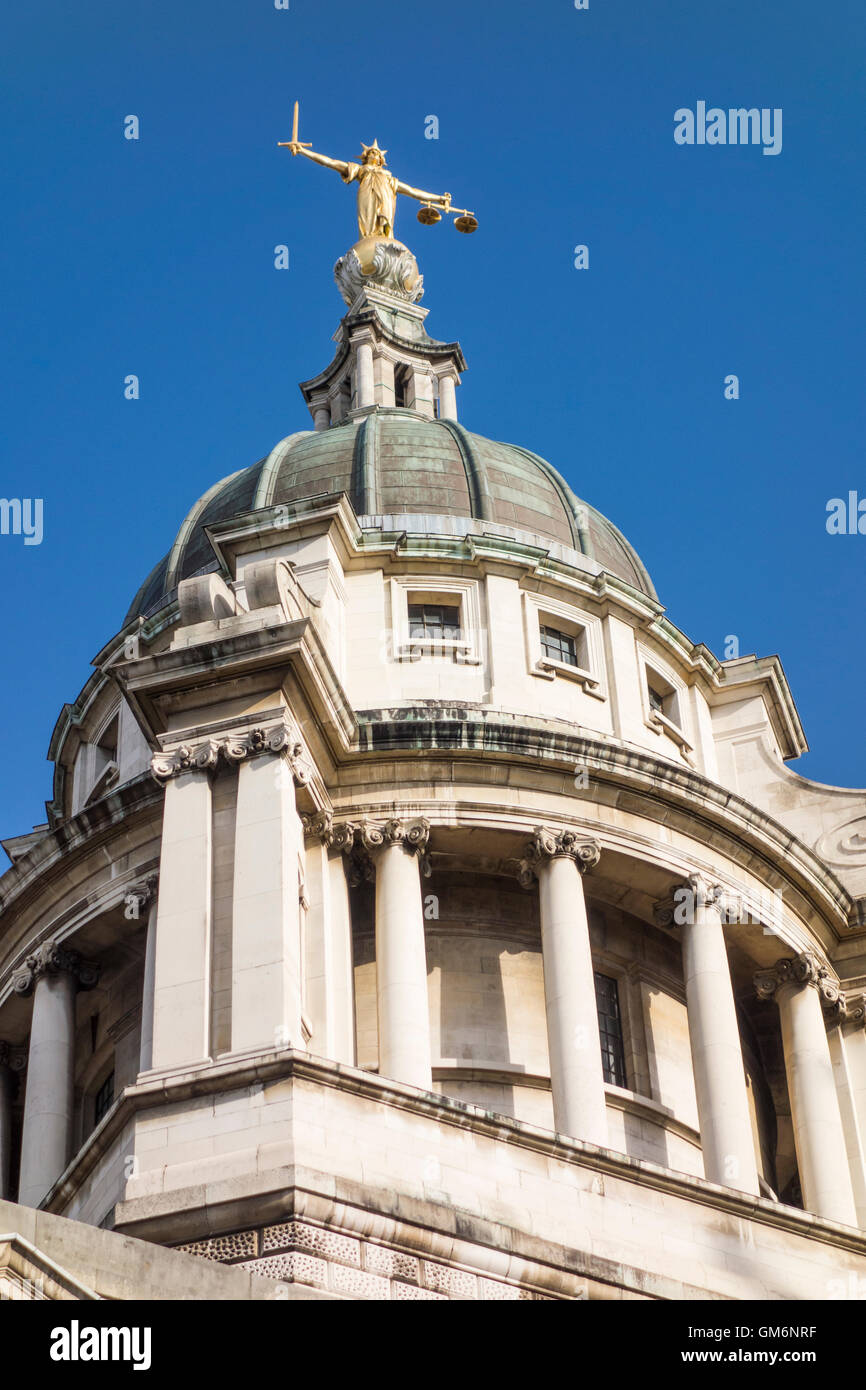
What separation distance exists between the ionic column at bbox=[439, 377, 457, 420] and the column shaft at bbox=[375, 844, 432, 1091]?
2036 centimetres

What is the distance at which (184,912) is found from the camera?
99.5 feet

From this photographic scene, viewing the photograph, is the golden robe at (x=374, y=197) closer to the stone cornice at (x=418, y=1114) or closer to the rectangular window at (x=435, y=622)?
the rectangular window at (x=435, y=622)

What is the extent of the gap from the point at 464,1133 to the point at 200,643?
9.26 metres

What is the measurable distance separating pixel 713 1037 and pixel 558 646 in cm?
1021

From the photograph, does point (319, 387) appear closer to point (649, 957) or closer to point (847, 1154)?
point (649, 957)

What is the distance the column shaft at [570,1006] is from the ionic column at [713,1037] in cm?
197

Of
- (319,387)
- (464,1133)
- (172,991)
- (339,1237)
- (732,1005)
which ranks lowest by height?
(339,1237)

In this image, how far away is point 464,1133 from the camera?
89.9 feet

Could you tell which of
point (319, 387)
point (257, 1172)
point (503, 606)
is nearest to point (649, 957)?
point (503, 606)

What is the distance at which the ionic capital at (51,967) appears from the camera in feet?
138

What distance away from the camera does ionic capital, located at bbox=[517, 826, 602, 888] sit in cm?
3962

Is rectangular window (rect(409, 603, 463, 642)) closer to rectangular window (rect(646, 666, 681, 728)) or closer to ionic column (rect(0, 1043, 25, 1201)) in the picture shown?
rectangular window (rect(646, 666, 681, 728))

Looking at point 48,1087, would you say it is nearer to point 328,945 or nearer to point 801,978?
point 328,945
